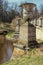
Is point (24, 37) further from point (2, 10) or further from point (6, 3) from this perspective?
point (6, 3)

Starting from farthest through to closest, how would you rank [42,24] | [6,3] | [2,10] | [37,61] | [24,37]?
[6,3] < [2,10] < [42,24] < [24,37] < [37,61]

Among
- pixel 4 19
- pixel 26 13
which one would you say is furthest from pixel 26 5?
pixel 4 19

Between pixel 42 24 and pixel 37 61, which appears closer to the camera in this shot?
pixel 37 61

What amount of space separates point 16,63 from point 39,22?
8704 mm

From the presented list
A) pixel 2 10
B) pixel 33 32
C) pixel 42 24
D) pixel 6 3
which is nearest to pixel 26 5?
pixel 33 32

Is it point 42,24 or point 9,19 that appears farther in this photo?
point 9,19

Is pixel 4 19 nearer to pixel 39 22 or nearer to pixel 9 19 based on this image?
pixel 9 19

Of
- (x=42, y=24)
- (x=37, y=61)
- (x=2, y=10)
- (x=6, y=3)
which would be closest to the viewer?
(x=37, y=61)

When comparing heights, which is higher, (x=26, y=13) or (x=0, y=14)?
(x=26, y=13)

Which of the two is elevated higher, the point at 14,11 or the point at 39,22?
the point at 39,22

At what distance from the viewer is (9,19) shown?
43.0 m

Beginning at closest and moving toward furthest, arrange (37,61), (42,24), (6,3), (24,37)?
(37,61), (24,37), (42,24), (6,3)

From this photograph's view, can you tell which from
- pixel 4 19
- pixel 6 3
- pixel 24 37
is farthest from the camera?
pixel 6 3

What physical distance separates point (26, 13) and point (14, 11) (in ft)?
122
